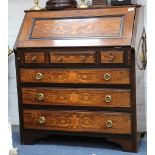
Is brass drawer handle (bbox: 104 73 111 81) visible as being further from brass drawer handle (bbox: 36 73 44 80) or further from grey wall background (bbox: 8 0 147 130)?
grey wall background (bbox: 8 0 147 130)

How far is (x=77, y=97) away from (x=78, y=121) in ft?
0.68

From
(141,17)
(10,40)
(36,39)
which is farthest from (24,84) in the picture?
(141,17)

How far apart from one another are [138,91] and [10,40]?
1568 mm

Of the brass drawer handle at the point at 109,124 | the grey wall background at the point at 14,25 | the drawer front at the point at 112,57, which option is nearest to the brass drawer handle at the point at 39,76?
the drawer front at the point at 112,57

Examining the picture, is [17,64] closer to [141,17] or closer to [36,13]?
[36,13]

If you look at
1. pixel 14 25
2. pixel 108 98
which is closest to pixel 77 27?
pixel 108 98

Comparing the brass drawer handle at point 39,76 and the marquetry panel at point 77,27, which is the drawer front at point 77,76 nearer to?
the brass drawer handle at point 39,76

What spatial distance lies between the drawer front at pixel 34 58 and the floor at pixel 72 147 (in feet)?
2.50

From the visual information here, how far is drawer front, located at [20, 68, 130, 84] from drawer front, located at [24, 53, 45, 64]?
8 centimetres

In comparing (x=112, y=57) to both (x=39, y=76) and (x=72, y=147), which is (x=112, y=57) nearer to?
(x=39, y=76)

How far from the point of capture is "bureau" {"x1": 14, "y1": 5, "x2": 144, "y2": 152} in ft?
8.06

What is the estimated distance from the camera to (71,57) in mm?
2553

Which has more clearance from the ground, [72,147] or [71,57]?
[71,57]

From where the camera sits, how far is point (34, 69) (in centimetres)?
267
